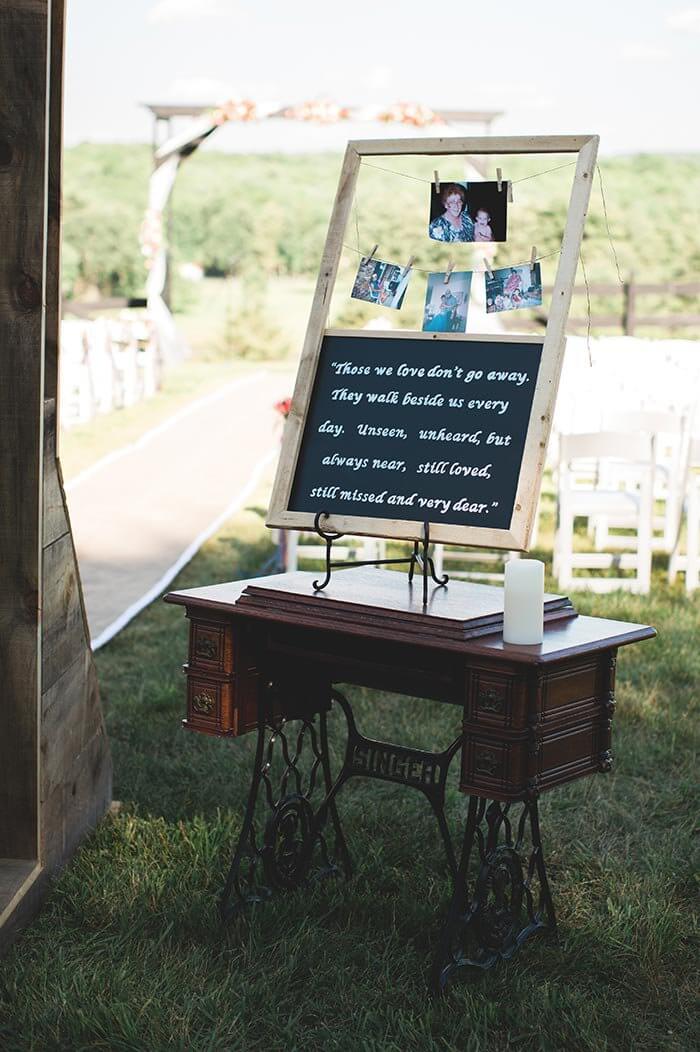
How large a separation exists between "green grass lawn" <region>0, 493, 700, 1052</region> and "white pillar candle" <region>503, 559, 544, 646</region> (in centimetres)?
78

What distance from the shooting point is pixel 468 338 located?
9.53 feet

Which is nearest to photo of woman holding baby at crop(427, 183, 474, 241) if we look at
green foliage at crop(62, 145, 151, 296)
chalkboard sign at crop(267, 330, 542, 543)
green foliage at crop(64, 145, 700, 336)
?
chalkboard sign at crop(267, 330, 542, 543)

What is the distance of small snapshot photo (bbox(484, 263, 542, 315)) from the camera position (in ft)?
9.21

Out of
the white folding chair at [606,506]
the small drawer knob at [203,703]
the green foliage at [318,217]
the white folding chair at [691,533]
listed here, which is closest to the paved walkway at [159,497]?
the white folding chair at [606,506]

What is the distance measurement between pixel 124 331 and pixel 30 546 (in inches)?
503

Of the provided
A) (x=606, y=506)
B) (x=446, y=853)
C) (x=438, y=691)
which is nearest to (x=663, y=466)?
(x=606, y=506)

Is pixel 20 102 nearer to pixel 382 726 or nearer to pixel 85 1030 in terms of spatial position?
pixel 85 1030

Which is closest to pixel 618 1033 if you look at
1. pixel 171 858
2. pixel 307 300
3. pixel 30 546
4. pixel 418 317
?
pixel 171 858

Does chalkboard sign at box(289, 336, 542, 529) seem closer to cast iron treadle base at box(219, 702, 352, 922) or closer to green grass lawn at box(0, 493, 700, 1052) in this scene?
cast iron treadle base at box(219, 702, 352, 922)

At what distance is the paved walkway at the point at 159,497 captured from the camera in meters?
7.11

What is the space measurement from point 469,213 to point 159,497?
23.7 ft

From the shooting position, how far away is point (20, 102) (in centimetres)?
294

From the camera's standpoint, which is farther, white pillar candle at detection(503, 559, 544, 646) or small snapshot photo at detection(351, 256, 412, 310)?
small snapshot photo at detection(351, 256, 412, 310)

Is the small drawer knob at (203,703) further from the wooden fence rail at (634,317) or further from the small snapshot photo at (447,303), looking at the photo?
the wooden fence rail at (634,317)
